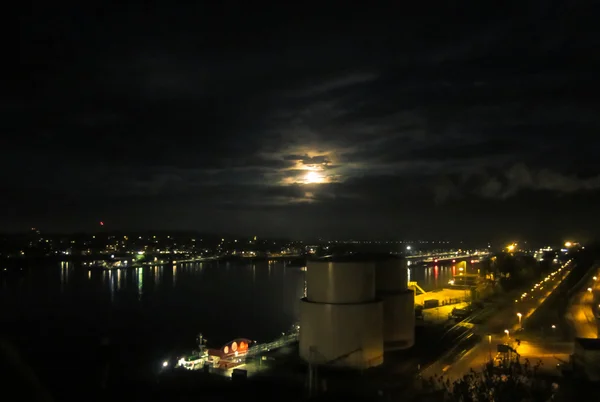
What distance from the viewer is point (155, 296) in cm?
3344

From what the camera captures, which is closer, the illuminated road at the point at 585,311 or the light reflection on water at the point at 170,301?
the illuminated road at the point at 585,311

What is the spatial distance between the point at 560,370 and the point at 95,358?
50.9ft

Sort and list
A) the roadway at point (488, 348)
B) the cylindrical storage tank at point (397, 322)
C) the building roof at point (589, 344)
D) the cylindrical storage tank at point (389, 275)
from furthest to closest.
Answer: the cylindrical storage tank at point (389, 275) → the cylindrical storage tank at point (397, 322) → the roadway at point (488, 348) → the building roof at point (589, 344)

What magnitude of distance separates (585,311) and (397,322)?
890 cm

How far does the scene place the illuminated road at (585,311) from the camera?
38.9 feet

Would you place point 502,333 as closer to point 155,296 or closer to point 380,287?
point 380,287

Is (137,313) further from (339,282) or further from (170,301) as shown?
(339,282)

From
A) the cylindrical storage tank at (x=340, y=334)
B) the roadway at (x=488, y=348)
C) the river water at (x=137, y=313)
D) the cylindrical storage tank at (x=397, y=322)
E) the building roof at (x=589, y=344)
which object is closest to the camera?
the cylindrical storage tank at (x=340, y=334)

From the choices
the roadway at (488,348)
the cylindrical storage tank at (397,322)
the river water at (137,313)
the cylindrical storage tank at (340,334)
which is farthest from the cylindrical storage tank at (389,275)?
the river water at (137,313)

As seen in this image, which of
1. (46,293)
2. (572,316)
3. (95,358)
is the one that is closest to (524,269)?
(572,316)

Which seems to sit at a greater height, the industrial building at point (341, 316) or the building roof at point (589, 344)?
the industrial building at point (341, 316)

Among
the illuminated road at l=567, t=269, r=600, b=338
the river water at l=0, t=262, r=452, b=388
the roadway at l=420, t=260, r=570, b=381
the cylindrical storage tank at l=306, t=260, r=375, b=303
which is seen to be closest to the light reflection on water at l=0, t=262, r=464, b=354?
the river water at l=0, t=262, r=452, b=388

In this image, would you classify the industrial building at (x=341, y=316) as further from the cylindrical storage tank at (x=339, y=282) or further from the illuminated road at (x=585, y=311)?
the illuminated road at (x=585, y=311)

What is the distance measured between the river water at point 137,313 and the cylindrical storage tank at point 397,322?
10270 mm
